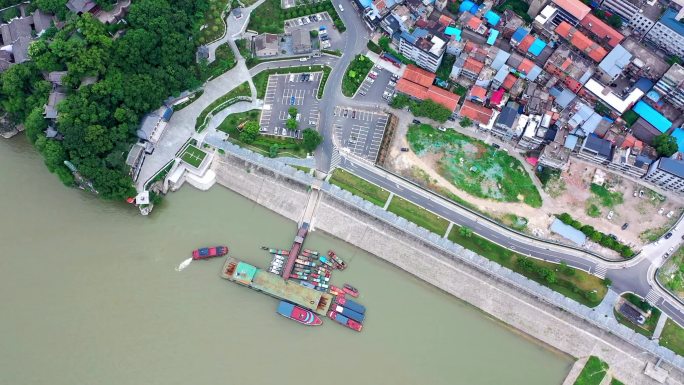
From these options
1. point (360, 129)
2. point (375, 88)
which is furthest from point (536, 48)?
point (360, 129)

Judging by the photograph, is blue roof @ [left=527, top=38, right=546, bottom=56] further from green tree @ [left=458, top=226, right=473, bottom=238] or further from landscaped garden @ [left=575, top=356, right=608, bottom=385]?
landscaped garden @ [left=575, top=356, right=608, bottom=385]

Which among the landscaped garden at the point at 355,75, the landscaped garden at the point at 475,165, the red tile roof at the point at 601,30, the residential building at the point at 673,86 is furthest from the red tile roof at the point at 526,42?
the landscaped garden at the point at 355,75

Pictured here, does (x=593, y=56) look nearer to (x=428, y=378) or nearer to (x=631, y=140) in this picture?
(x=631, y=140)

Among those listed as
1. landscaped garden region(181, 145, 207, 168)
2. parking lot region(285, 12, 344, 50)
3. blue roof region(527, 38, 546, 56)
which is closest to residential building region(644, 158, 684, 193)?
blue roof region(527, 38, 546, 56)

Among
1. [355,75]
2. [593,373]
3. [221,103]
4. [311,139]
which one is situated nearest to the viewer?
[593,373]

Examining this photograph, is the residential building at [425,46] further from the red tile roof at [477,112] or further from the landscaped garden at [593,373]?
the landscaped garden at [593,373]

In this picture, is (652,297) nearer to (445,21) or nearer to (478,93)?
(478,93)
